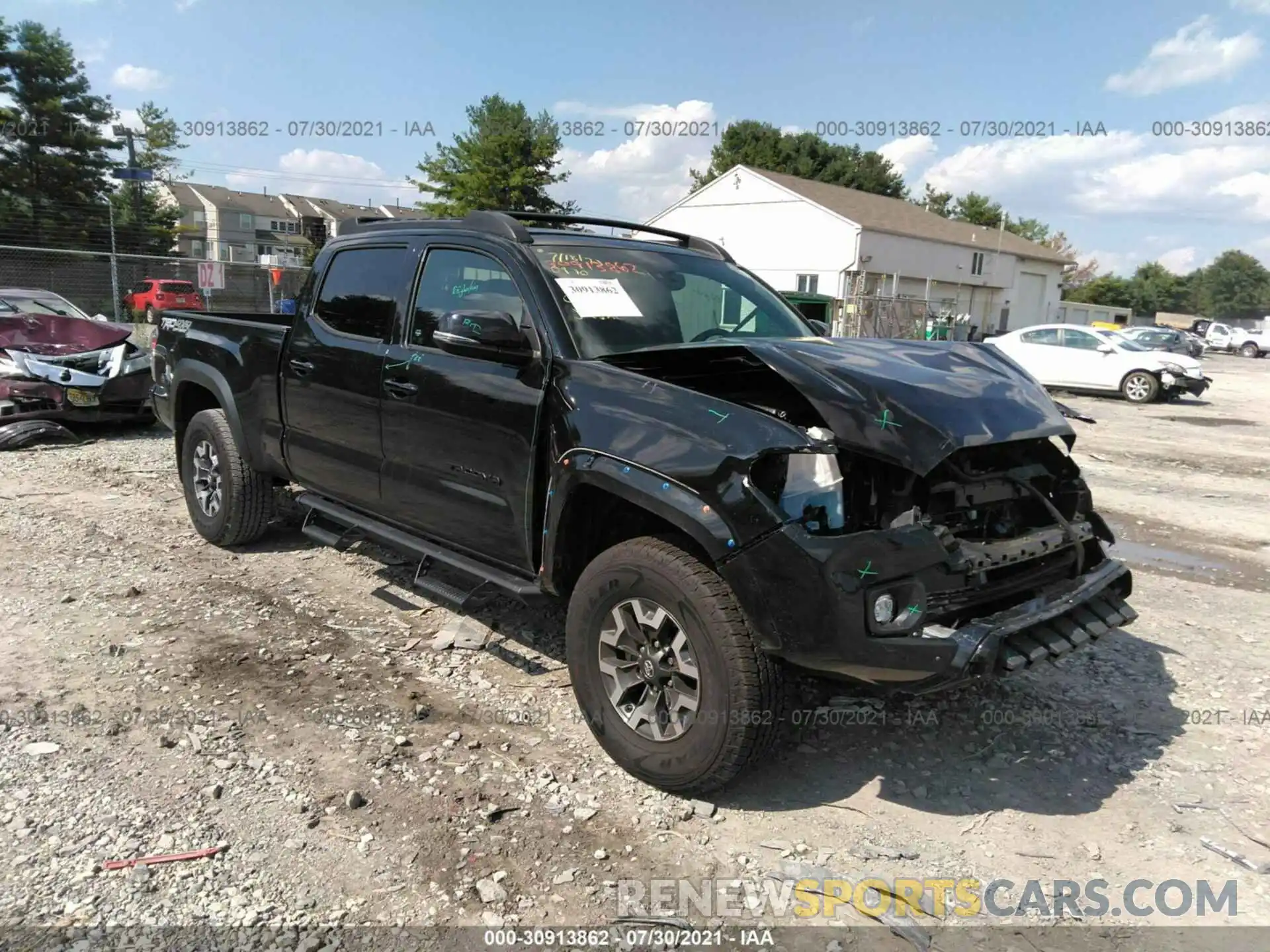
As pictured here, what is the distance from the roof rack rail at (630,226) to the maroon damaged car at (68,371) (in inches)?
274

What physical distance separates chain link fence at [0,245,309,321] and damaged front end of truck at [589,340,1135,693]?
18063mm

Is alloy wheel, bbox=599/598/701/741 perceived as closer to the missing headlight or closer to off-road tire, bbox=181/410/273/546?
the missing headlight

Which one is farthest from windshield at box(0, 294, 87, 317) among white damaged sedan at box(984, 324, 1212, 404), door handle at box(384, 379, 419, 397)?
white damaged sedan at box(984, 324, 1212, 404)

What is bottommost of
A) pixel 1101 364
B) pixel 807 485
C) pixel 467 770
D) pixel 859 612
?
pixel 467 770

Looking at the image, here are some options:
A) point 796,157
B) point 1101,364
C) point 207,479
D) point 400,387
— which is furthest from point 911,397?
point 796,157

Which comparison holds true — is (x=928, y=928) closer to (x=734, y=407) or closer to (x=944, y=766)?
(x=944, y=766)

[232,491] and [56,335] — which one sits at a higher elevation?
[56,335]

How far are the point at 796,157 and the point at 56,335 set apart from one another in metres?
54.2

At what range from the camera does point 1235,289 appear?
333 feet

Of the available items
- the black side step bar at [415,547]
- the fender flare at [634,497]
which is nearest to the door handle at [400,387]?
the black side step bar at [415,547]

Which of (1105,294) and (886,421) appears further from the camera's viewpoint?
(1105,294)

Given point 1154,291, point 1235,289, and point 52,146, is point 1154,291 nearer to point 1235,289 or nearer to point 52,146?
point 1235,289

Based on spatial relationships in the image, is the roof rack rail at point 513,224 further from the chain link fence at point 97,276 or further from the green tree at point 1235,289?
the green tree at point 1235,289

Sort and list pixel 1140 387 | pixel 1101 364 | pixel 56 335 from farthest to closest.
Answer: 1. pixel 1101 364
2. pixel 1140 387
3. pixel 56 335
